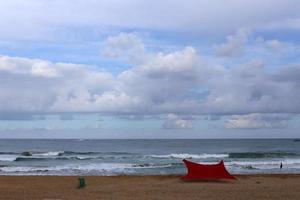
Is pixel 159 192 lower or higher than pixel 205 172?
lower

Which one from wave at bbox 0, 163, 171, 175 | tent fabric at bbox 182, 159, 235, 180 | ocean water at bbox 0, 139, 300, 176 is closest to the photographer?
tent fabric at bbox 182, 159, 235, 180

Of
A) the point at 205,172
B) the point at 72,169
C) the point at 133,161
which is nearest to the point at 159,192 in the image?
the point at 205,172

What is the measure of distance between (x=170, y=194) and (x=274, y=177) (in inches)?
401

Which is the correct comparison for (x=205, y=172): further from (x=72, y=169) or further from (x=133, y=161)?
(x=133, y=161)

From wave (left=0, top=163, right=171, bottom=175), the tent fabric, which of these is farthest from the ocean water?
the tent fabric

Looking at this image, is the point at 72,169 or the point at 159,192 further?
the point at 72,169

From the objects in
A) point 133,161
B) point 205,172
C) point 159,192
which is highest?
point 205,172

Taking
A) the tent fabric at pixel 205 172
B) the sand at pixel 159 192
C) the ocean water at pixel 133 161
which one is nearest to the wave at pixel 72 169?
the ocean water at pixel 133 161

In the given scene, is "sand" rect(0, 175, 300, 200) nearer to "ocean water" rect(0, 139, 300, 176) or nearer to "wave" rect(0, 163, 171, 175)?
"wave" rect(0, 163, 171, 175)

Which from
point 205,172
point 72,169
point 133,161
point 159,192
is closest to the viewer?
point 159,192

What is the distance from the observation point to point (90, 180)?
2306 centimetres

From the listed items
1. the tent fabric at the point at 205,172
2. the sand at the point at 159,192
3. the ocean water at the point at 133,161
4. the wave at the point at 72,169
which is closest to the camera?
the sand at the point at 159,192

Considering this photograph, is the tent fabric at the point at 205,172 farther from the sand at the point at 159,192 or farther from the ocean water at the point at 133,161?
the ocean water at the point at 133,161

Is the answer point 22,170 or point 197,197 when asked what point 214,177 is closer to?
point 197,197
